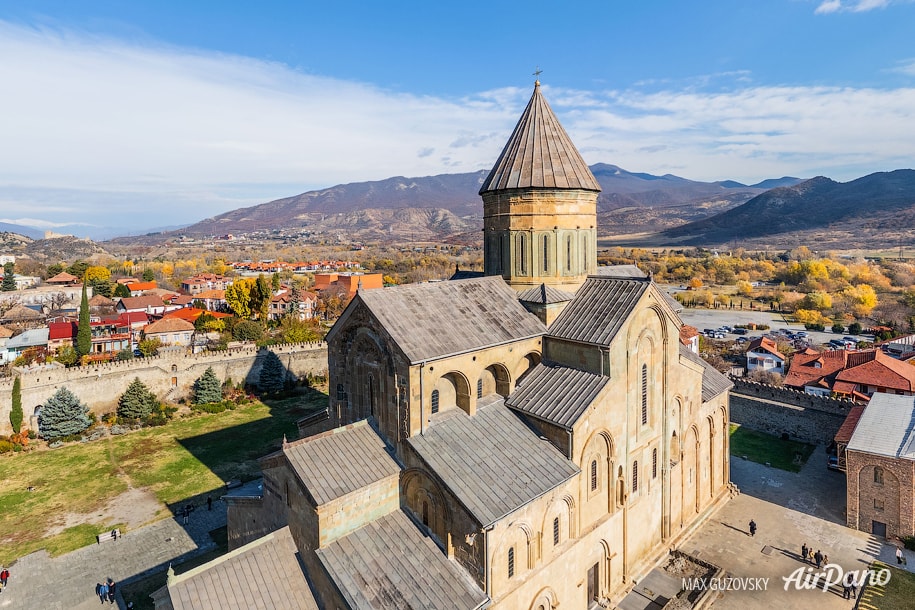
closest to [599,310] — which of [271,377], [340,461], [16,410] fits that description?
[340,461]

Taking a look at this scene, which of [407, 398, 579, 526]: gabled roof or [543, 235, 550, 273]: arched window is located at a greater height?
[543, 235, 550, 273]: arched window

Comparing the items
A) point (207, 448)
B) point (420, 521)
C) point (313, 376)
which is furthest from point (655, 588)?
point (313, 376)

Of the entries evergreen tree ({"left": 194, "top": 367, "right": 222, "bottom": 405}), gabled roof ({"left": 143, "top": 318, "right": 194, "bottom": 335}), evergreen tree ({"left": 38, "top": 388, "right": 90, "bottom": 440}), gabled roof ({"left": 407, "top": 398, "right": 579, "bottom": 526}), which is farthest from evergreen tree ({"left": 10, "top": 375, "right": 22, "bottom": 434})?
gabled roof ({"left": 407, "top": 398, "right": 579, "bottom": 526})

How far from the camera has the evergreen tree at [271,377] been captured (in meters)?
32.3

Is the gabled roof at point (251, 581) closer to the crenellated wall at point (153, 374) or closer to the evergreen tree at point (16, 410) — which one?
the evergreen tree at point (16, 410)

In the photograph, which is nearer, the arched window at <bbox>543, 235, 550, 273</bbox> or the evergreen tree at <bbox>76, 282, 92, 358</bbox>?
the arched window at <bbox>543, 235, 550, 273</bbox>

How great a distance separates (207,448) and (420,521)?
17576 millimetres

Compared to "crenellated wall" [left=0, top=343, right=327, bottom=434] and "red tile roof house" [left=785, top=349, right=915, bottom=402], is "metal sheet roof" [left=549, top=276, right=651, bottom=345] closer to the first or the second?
"red tile roof house" [left=785, top=349, right=915, bottom=402]

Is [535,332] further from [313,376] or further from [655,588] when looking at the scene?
[313,376]

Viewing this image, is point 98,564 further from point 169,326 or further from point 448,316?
point 169,326

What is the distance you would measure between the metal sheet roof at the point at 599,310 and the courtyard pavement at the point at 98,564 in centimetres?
1337

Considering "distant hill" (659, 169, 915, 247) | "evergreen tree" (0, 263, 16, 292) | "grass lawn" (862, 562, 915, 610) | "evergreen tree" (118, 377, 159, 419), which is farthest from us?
"distant hill" (659, 169, 915, 247)

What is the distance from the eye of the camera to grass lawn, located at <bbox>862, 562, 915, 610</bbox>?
12234mm

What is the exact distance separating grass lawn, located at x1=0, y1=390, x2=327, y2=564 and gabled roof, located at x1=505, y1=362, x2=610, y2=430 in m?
14.1
